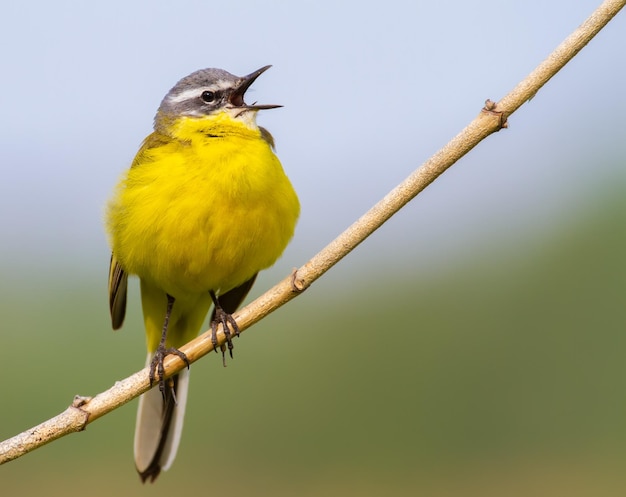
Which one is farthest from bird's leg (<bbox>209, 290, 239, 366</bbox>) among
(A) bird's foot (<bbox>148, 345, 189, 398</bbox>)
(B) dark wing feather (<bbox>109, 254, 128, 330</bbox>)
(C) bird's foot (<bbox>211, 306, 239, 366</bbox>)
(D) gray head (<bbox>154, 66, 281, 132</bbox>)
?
(D) gray head (<bbox>154, 66, 281, 132</bbox>)

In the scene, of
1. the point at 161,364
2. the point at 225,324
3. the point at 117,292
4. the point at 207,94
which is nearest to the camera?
the point at 161,364

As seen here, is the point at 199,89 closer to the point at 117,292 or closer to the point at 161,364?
the point at 117,292

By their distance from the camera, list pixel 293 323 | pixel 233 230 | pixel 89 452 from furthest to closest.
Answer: pixel 293 323 → pixel 89 452 → pixel 233 230

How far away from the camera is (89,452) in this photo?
1054 cm

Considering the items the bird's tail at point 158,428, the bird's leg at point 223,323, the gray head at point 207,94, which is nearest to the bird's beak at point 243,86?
the gray head at point 207,94

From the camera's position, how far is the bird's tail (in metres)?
5.97

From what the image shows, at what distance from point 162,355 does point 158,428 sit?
2.84 ft

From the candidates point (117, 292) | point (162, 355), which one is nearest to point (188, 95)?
point (117, 292)

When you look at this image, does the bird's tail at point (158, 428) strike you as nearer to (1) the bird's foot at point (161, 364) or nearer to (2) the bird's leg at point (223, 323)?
(1) the bird's foot at point (161, 364)

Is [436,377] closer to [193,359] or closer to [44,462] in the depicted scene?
[44,462]

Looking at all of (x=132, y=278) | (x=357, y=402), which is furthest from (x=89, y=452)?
(x=132, y=278)

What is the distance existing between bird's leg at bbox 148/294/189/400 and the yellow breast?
0.44 m

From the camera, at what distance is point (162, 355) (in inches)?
211

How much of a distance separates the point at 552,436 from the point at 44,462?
5.92m
